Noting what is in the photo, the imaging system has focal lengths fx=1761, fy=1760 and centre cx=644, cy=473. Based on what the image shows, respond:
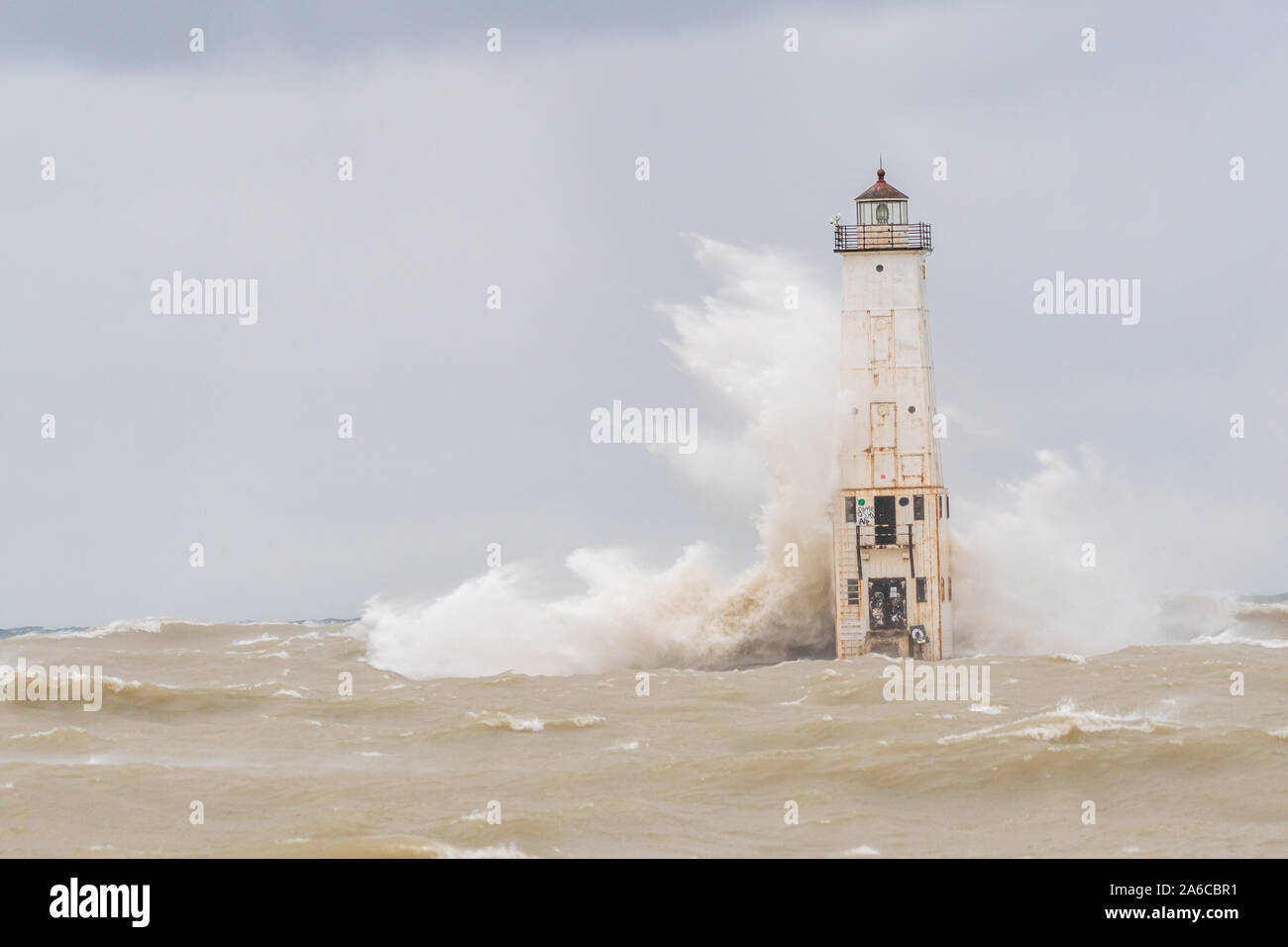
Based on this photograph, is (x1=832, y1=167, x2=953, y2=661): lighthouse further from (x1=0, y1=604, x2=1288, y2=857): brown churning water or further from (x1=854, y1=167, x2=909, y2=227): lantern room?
(x1=0, y1=604, x2=1288, y2=857): brown churning water

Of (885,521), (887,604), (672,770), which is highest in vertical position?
(885,521)

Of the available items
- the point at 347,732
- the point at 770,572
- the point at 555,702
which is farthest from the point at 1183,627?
→ the point at 347,732

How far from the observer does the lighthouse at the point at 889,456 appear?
43594 millimetres

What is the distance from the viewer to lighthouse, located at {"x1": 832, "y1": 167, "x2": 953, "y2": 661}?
43.6 m

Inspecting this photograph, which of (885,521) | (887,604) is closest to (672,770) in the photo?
(887,604)

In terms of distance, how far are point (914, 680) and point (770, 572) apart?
13.1m

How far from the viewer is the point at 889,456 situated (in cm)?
4431

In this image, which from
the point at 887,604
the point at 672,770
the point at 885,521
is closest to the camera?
the point at 672,770

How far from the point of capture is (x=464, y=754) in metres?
26.3

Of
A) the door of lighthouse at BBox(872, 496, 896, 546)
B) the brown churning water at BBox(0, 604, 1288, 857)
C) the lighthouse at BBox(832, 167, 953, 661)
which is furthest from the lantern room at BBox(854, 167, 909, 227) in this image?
the brown churning water at BBox(0, 604, 1288, 857)

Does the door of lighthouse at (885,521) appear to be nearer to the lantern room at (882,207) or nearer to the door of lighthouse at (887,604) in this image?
the door of lighthouse at (887,604)

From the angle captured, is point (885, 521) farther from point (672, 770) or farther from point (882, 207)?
point (672, 770)

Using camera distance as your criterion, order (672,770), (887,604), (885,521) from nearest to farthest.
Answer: (672,770) < (887,604) < (885,521)
